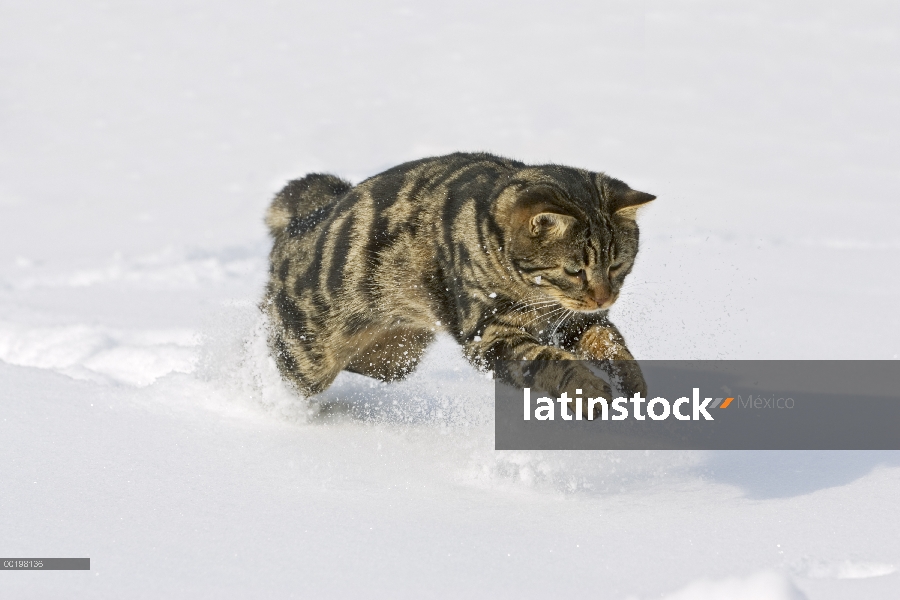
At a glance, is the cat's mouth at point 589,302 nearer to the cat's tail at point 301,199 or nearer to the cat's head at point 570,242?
the cat's head at point 570,242

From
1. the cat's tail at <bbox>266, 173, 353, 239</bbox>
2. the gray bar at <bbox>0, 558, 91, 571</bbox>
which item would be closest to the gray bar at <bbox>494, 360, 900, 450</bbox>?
the cat's tail at <bbox>266, 173, 353, 239</bbox>

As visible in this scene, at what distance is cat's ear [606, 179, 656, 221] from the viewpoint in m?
3.90

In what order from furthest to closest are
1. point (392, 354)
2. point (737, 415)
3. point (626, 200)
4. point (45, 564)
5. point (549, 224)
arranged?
point (392, 354) → point (737, 415) → point (626, 200) → point (549, 224) → point (45, 564)

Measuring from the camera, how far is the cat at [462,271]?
379 cm

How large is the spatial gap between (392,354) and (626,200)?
162 centimetres

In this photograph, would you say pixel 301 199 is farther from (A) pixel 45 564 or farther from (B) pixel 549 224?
(A) pixel 45 564

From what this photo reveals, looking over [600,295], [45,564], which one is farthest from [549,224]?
[45,564]

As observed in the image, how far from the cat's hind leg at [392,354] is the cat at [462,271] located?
11mm

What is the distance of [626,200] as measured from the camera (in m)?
3.90

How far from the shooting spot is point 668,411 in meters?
4.46

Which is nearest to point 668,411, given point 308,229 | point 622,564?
point 622,564

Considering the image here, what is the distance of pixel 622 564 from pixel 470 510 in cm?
66

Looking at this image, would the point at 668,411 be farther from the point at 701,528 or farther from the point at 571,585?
the point at 571,585

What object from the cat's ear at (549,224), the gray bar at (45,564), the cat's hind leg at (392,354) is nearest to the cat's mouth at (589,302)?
the cat's ear at (549,224)
